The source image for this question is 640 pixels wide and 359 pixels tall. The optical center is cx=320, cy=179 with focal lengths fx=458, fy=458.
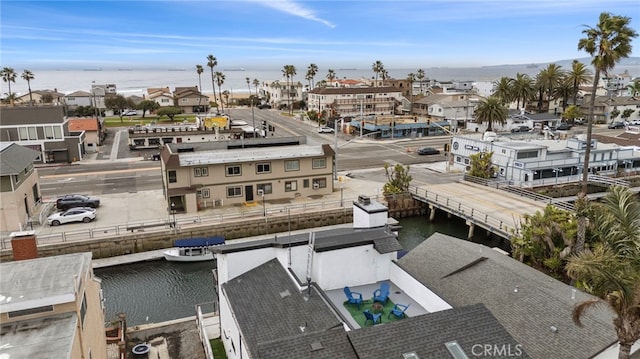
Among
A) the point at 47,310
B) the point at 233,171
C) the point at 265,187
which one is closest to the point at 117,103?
the point at 233,171

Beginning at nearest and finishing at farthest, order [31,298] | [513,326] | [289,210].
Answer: [31,298] → [513,326] → [289,210]

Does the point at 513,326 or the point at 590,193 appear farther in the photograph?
the point at 590,193

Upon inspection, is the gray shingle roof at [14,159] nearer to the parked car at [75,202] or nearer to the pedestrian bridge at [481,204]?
the parked car at [75,202]

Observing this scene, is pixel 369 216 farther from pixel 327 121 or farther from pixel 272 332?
pixel 327 121

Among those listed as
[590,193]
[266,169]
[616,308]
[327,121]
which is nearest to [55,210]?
[266,169]

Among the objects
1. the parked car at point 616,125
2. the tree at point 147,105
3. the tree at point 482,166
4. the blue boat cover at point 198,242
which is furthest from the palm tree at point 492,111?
the tree at point 147,105
